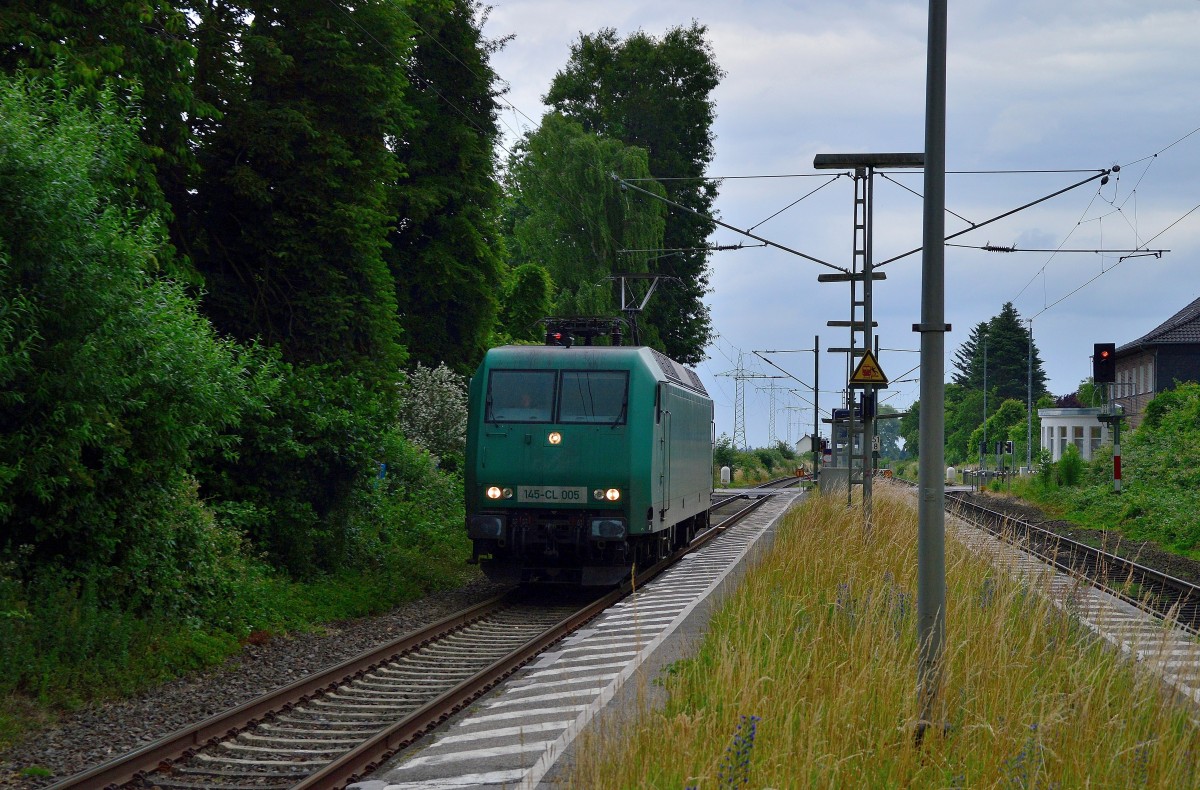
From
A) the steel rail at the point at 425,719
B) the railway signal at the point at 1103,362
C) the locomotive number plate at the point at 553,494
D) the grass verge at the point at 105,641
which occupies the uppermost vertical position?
the railway signal at the point at 1103,362

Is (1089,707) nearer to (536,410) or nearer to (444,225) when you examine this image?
(536,410)

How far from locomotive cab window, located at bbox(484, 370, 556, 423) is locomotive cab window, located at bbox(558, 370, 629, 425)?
0.68 feet

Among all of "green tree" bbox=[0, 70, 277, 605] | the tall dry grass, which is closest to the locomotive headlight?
"green tree" bbox=[0, 70, 277, 605]

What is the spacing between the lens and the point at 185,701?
32.1 feet

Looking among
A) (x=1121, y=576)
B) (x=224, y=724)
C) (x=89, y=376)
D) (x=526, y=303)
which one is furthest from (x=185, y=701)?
(x=526, y=303)

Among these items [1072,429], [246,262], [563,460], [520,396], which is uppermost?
[246,262]

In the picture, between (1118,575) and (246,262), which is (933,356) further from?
(246,262)

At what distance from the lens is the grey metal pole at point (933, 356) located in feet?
23.0

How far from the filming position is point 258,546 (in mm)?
15383

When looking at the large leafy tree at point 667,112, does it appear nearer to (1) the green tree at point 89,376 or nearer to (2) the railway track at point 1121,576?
(2) the railway track at point 1121,576

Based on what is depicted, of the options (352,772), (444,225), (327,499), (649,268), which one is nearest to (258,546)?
(327,499)

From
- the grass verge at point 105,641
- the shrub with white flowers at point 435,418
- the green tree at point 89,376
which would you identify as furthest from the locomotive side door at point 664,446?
the shrub with white flowers at point 435,418

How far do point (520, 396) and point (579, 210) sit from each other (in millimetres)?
31563

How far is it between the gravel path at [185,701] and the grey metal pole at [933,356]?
5223mm
